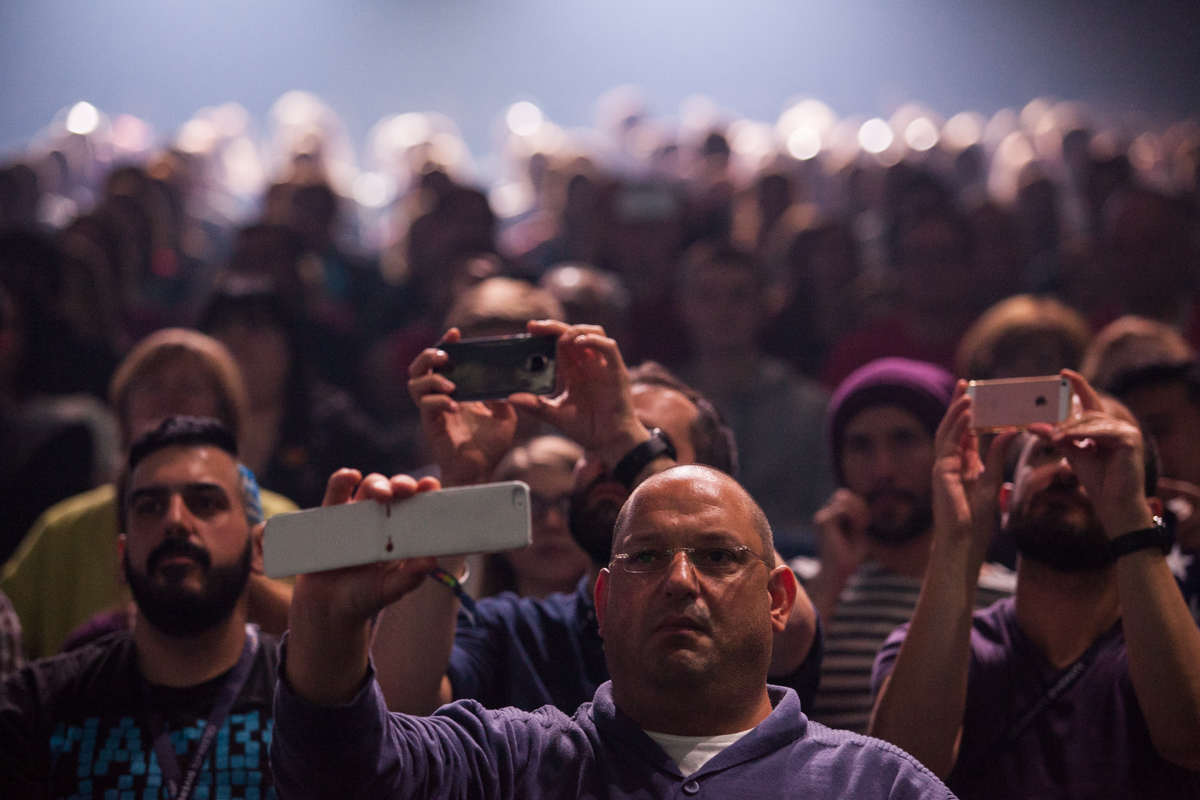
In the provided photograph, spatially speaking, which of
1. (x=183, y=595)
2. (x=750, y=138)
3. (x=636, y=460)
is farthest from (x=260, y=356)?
(x=750, y=138)

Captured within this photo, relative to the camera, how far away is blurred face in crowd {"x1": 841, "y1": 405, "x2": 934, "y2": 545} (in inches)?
123

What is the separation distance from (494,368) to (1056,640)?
4.04 ft

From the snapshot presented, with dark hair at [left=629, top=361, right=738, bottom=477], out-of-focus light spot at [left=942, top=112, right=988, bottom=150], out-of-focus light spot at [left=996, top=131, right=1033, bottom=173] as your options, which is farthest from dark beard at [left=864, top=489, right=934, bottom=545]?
out-of-focus light spot at [left=942, top=112, right=988, bottom=150]

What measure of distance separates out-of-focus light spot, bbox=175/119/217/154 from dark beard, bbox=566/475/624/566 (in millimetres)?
5865

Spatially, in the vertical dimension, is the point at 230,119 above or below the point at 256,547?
above

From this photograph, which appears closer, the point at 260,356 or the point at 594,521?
the point at 594,521

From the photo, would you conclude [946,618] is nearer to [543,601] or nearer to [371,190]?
[543,601]

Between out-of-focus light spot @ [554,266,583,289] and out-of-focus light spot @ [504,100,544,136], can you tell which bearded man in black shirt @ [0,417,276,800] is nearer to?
out-of-focus light spot @ [554,266,583,289]

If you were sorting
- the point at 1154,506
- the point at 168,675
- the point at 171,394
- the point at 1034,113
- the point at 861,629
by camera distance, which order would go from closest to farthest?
the point at 1154,506 < the point at 168,675 < the point at 861,629 < the point at 171,394 < the point at 1034,113

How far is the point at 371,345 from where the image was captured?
5496mm

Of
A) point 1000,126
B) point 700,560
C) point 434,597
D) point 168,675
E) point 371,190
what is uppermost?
point 1000,126

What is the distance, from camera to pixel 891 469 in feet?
10.4

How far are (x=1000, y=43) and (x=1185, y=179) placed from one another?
7.95 ft

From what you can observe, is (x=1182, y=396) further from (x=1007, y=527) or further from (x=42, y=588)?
(x=42, y=588)
